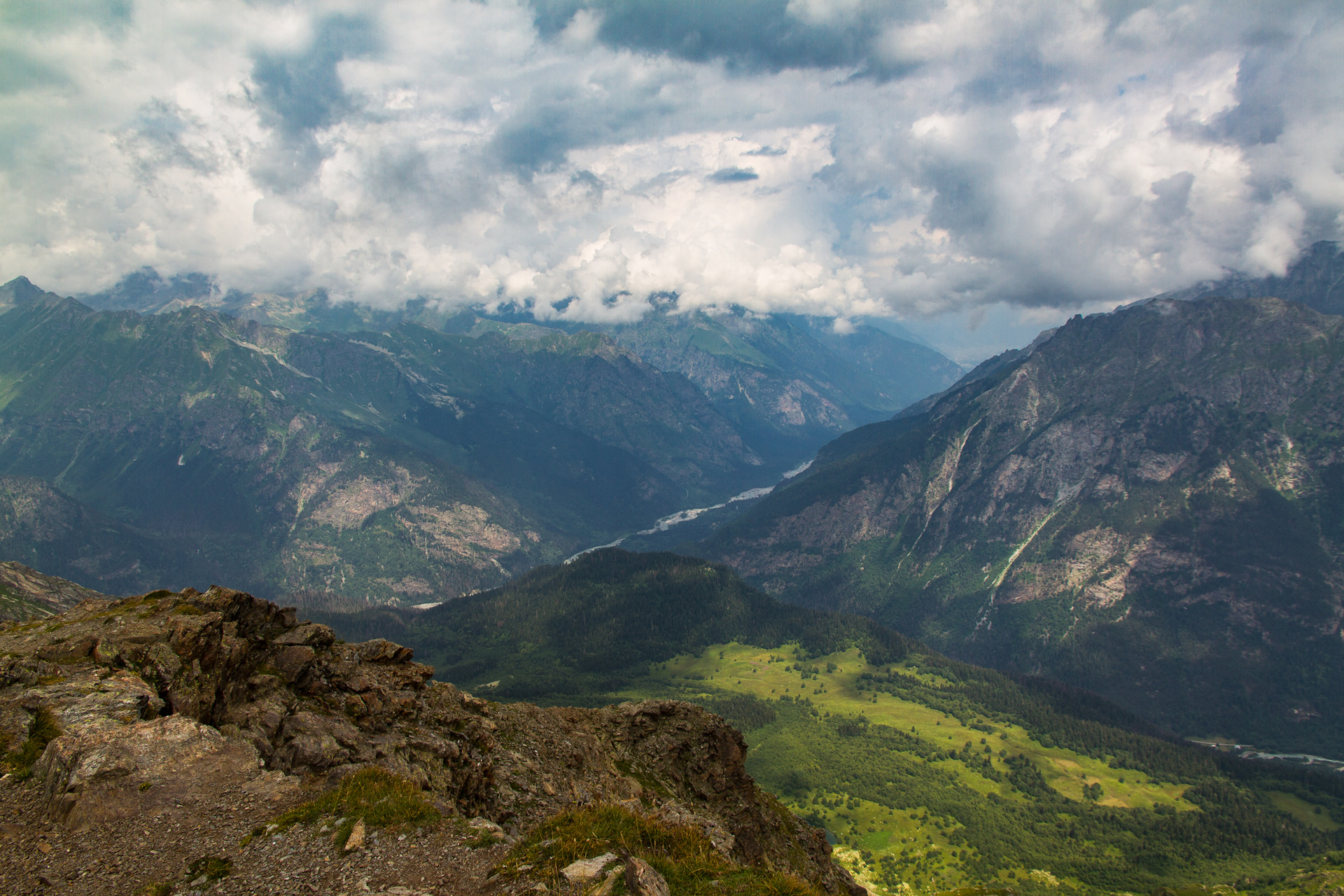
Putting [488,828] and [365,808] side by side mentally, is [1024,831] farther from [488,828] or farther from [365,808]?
[365,808]

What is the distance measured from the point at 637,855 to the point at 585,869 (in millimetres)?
3158

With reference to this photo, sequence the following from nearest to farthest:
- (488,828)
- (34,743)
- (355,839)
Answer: (355,839) → (488,828) → (34,743)

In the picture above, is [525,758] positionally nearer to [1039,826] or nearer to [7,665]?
[7,665]

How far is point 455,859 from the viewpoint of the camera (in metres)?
23.1

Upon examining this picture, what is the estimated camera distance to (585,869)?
66.6 ft

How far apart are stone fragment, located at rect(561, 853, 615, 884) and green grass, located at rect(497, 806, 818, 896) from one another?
29cm

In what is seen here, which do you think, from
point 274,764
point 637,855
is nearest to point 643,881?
point 637,855

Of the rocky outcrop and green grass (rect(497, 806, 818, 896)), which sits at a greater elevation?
green grass (rect(497, 806, 818, 896))

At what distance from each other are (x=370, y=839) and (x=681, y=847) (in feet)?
38.9

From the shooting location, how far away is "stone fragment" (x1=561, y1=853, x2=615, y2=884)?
19859 mm

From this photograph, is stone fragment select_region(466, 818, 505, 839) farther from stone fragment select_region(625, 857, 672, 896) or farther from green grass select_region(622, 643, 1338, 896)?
green grass select_region(622, 643, 1338, 896)

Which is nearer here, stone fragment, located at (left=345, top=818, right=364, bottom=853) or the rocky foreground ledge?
the rocky foreground ledge

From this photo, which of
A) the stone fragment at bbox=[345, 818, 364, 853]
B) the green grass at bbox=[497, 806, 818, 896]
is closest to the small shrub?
the stone fragment at bbox=[345, 818, 364, 853]

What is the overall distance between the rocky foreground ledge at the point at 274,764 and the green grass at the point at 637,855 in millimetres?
450
